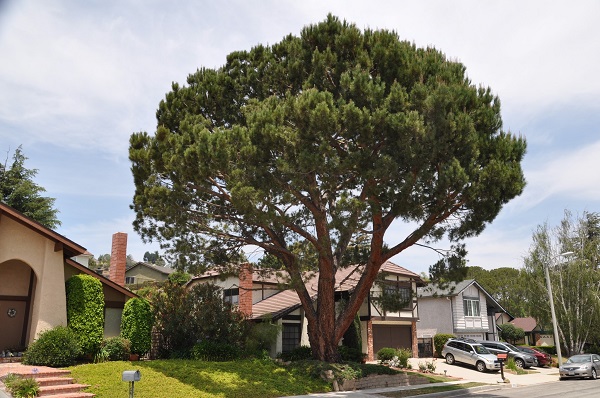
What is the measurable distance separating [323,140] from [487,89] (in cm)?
648

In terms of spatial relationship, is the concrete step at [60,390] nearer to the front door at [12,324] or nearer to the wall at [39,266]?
the wall at [39,266]

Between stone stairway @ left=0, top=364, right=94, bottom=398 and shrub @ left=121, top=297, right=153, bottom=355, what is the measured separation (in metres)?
4.44

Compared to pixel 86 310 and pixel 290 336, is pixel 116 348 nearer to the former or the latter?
pixel 86 310

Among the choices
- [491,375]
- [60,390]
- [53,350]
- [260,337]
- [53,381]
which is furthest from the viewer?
[491,375]

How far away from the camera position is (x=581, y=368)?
80.5 ft

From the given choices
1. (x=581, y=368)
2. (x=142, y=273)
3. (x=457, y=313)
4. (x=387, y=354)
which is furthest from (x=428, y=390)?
(x=142, y=273)

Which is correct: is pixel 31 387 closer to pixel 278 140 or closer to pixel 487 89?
pixel 278 140

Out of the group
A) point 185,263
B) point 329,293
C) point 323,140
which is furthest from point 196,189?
point 329,293

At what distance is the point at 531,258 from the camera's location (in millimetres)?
34250

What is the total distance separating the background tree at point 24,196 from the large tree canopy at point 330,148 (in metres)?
23.7

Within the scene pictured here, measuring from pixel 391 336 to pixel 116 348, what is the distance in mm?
19445

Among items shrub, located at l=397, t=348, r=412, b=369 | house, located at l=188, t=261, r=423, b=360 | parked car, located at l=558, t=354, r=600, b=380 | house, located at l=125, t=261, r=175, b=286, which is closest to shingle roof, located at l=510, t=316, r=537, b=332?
house, located at l=188, t=261, r=423, b=360

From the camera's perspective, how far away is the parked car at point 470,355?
2803 centimetres

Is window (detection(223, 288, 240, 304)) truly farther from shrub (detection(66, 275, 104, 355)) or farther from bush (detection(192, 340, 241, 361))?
shrub (detection(66, 275, 104, 355))
